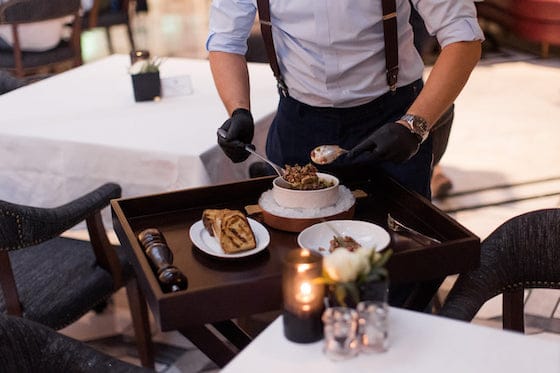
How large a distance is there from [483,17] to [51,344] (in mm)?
5821

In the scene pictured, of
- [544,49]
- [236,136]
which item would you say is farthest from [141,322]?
[544,49]

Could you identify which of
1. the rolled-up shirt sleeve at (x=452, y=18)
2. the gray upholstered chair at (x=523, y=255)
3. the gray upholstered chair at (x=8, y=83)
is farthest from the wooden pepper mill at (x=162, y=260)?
the gray upholstered chair at (x=8, y=83)

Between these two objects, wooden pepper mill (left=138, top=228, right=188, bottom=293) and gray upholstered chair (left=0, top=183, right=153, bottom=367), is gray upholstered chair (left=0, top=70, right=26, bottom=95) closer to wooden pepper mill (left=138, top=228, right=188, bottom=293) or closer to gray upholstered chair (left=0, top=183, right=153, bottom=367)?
gray upholstered chair (left=0, top=183, right=153, bottom=367)

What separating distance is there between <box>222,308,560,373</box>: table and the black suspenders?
0.75 metres

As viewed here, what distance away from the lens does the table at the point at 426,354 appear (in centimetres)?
107

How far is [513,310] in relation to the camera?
1.66m

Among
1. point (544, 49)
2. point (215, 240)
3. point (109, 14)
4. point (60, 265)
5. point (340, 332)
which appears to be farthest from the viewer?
point (544, 49)

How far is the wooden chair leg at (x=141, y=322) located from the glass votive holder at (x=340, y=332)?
1.21 metres

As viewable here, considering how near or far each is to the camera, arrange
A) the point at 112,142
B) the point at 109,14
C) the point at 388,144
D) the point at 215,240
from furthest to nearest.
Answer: the point at 109,14 < the point at 112,142 < the point at 388,144 < the point at 215,240

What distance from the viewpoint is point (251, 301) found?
1.24 meters

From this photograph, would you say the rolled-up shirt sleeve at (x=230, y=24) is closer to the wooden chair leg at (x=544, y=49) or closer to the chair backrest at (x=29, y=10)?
the chair backrest at (x=29, y=10)

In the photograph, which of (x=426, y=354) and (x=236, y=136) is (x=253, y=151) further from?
(x=426, y=354)

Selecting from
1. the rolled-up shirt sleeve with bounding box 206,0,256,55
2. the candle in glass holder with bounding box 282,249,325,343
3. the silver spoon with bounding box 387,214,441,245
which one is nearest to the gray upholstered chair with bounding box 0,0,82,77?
the rolled-up shirt sleeve with bounding box 206,0,256,55

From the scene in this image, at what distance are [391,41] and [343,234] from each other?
1.66 feet
